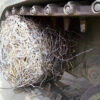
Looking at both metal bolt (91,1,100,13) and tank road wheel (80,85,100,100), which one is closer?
metal bolt (91,1,100,13)

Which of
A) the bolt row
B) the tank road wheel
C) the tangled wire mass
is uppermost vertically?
the bolt row

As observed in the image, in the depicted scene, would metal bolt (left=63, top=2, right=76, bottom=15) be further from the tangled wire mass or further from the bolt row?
the tangled wire mass

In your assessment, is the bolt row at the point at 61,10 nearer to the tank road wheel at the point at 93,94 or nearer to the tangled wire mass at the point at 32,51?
the tangled wire mass at the point at 32,51

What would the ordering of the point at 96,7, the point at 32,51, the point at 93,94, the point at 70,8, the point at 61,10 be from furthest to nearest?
the point at 32,51
the point at 93,94
the point at 61,10
the point at 70,8
the point at 96,7

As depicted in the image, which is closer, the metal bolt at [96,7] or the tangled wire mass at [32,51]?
the metal bolt at [96,7]

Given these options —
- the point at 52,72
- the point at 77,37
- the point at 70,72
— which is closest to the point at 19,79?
the point at 52,72

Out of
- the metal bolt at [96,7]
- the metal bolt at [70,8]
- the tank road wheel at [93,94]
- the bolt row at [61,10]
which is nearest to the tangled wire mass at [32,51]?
the bolt row at [61,10]

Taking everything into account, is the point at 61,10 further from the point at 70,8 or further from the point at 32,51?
the point at 32,51

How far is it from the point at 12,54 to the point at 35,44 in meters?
0.26

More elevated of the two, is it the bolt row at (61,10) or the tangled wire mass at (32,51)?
the bolt row at (61,10)

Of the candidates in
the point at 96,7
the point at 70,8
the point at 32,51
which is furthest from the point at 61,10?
the point at 32,51

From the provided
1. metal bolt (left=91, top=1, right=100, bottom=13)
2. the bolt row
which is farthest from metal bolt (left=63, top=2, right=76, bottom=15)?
metal bolt (left=91, top=1, right=100, bottom=13)

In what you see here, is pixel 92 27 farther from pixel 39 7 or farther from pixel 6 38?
pixel 6 38

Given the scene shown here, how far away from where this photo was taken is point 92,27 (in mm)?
1556
